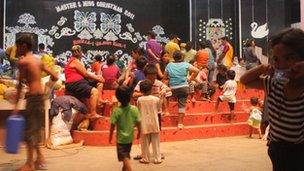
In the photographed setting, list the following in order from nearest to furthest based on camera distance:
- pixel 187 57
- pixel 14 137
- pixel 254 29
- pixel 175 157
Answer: pixel 14 137, pixel 175 157, pixel 187 57, pixel 254 29

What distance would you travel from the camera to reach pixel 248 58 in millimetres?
14359

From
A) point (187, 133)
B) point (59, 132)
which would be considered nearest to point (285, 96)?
point (59, 132)

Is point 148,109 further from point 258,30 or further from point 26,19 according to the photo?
point 258,30

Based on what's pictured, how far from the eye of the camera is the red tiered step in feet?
28.2

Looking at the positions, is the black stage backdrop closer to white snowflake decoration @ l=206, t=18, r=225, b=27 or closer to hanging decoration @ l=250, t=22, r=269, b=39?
white snowflake decoration @ l=206, t=18, r=225, b=27

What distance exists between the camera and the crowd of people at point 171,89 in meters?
2.68

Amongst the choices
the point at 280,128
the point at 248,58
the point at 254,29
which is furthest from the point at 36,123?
the point at 254,29

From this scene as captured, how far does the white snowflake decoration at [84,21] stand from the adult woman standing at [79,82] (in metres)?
8.06

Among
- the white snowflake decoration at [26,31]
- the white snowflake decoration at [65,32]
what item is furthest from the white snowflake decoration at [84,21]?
the white snowflake decoration at [26,31]

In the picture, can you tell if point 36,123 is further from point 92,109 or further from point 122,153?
point 92,109

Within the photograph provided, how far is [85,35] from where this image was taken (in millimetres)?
16672

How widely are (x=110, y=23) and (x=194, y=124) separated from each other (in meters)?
8.03

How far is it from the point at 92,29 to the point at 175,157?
33.3 ft

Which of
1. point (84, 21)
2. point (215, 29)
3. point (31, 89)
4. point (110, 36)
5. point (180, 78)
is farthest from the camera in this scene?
point (215, 29)
